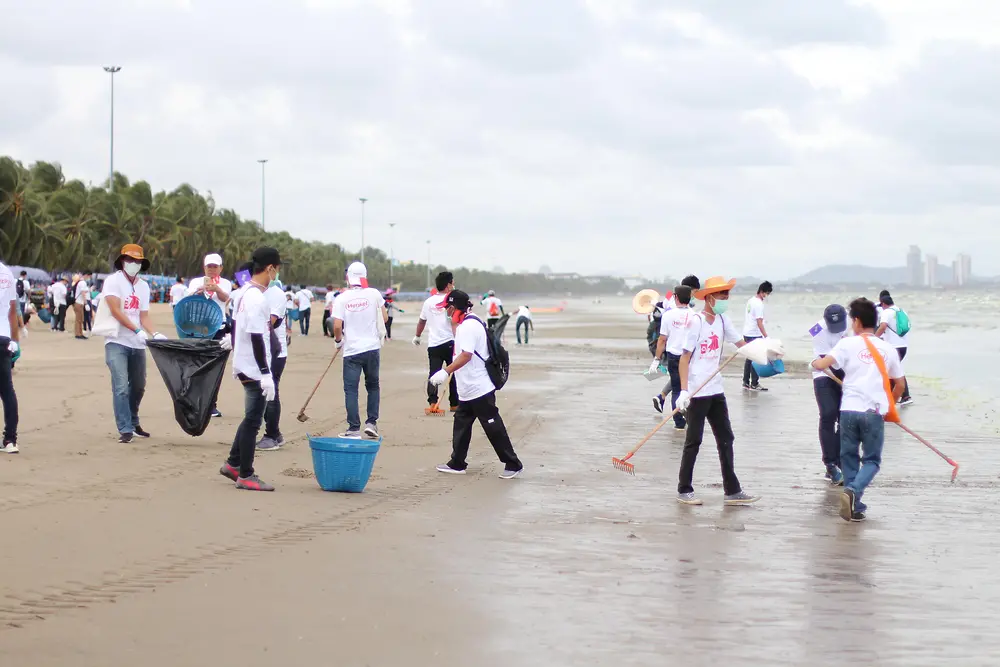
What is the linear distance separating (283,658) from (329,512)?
130 inches

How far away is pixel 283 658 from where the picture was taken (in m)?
4.80

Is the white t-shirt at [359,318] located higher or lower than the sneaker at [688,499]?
higher

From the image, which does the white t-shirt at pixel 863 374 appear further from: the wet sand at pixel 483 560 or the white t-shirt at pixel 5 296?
the white t-shirt at pixel 5 296

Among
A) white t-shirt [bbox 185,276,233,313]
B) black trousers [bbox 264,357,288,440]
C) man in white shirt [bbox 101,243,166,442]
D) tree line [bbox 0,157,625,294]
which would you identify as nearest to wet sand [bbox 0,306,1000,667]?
black trousers [bbox 264,357,288,440]

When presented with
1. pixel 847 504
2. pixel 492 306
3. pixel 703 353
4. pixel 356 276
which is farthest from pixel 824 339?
pixel 492 306

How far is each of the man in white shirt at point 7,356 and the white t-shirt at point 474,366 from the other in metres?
3.95

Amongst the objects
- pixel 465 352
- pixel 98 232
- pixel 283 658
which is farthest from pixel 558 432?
pixel 98 232

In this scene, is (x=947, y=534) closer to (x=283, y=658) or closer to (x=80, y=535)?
(x=283, y=658)

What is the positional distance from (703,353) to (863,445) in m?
1.46

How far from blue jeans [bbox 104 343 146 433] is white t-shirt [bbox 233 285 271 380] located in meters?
2.52

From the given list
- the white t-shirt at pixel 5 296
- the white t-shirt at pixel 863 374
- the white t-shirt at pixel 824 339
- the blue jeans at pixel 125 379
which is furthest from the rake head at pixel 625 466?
the white t-shirt at pixel 5 296

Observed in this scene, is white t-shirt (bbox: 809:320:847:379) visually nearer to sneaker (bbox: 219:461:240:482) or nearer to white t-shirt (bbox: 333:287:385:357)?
white t-shirt (bbox: 333:287:385:357)

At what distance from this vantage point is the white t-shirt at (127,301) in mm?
10789

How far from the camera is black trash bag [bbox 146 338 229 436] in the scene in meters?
10.7
